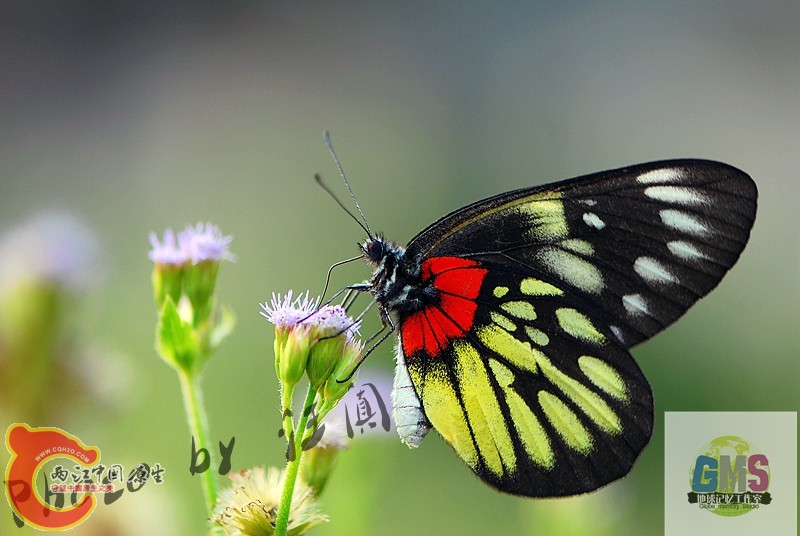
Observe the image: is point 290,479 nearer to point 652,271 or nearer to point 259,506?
point 259,506

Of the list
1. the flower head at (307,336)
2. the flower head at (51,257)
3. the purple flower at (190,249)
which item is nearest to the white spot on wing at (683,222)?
the flower head at (307,336)

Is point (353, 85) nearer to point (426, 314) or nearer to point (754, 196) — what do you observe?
point (426, 314)

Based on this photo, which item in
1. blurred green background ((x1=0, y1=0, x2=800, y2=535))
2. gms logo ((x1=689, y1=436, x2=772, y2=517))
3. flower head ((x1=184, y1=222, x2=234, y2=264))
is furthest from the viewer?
blurred green background ((x1=0, y1=0, x2=800, y2=535))

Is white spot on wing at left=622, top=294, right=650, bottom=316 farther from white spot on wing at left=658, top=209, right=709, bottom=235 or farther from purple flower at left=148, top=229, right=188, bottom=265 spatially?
Result: purple flower at left=148, top=229, right=188, bottom=265

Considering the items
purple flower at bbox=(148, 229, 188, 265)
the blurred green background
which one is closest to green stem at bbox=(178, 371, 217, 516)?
purple flower at bbox=(148, 229, 188, 265)

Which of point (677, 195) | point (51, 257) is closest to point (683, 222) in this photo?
point (677, 195)

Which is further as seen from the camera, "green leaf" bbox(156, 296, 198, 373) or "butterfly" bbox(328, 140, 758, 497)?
"butterfly" bbox(328, 140, 758, 497)

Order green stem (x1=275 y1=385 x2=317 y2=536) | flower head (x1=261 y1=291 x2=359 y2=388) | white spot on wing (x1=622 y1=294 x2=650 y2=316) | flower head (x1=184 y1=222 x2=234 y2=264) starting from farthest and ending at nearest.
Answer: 1. white spot on wing (x1=622 y1=294 x2=650 y2=316)
2. flower head (x1=184 y1=222 x2=234 y2=264)
3. flower head (x1=261 y1=291 x2=359 y2=388)
4. green stem (x1=275 y1=385 x2=317 y2=536)
